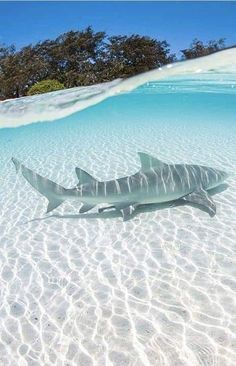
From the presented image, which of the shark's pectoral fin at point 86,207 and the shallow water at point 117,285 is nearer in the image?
the shallow water at point 117,285

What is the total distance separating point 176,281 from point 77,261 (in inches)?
67.1

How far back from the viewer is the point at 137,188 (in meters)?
6.84

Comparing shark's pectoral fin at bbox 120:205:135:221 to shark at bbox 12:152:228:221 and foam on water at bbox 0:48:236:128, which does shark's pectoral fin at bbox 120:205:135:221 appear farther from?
foam on water at bbox 0:48:236:128

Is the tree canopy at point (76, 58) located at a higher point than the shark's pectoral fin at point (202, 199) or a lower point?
higher

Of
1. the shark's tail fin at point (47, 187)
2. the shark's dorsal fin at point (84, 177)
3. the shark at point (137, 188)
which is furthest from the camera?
the shark's dorsal fin at point (84, 177)

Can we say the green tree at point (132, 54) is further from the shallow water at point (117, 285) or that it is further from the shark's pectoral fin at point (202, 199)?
the shark's pectoral fin at point (202, 199)

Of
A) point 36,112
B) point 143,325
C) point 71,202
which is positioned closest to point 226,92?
Answer: point 36,112

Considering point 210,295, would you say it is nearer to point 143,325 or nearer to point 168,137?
point 143,325

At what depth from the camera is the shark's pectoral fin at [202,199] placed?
7.00m

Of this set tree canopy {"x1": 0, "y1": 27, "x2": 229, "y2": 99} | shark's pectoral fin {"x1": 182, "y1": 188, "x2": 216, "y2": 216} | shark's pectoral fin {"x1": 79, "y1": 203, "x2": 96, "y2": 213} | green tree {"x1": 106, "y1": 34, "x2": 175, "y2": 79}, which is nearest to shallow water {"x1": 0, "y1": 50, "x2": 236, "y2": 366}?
shark's pectoral fin {"x1": 182, "y1": 188, "x2": 216, "y2": 216}

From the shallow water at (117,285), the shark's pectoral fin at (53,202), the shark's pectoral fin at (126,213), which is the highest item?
the shark's pectoral fin at (53,202)

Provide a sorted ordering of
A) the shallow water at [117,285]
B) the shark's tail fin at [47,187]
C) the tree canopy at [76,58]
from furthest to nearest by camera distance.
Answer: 1. the tree canopy at [76,58]
2. the shark's tail fin at [47,187]
3. the shallow water at [117,285]

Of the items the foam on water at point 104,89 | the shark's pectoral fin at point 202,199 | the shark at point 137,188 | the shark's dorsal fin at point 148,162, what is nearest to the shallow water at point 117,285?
the shark's pectoral fin at point 202,199

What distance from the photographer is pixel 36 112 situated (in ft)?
71.5
